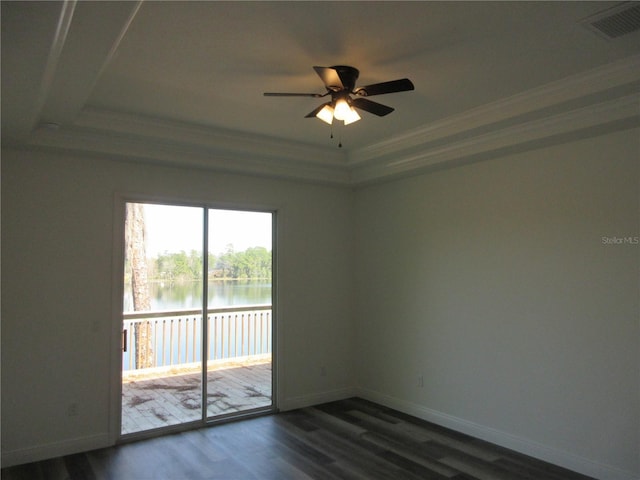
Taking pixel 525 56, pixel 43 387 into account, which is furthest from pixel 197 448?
pixel 525 56

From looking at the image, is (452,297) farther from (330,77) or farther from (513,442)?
(330,77)

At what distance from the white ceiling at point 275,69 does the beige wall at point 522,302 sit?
516mm

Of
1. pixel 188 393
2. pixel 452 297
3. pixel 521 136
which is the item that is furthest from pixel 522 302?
pixel 188 393

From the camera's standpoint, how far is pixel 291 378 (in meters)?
5.36

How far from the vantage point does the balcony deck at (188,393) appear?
185 inches

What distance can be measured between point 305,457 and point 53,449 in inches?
86.3

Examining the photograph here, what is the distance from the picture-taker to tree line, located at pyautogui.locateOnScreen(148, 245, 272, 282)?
4645 millimetres

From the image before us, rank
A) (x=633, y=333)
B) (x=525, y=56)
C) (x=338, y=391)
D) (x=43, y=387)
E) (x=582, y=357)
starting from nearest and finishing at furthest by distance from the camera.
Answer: (x=525, y=56) → (x=633, y=333) → (x=582, y=357) → (x=43, y=387) → (x=338, y=391)

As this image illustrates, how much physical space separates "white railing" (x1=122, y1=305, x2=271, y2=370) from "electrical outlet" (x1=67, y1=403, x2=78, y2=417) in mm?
535

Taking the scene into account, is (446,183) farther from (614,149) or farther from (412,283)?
(614,149)

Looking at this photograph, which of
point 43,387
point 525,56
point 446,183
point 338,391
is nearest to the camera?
point 525,56

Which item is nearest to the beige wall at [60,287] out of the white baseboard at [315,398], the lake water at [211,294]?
the lake water at [211,294]

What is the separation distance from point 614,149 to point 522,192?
0.80 metres

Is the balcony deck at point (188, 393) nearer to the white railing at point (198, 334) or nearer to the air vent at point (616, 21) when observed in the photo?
the white railing at point (198, 334)
